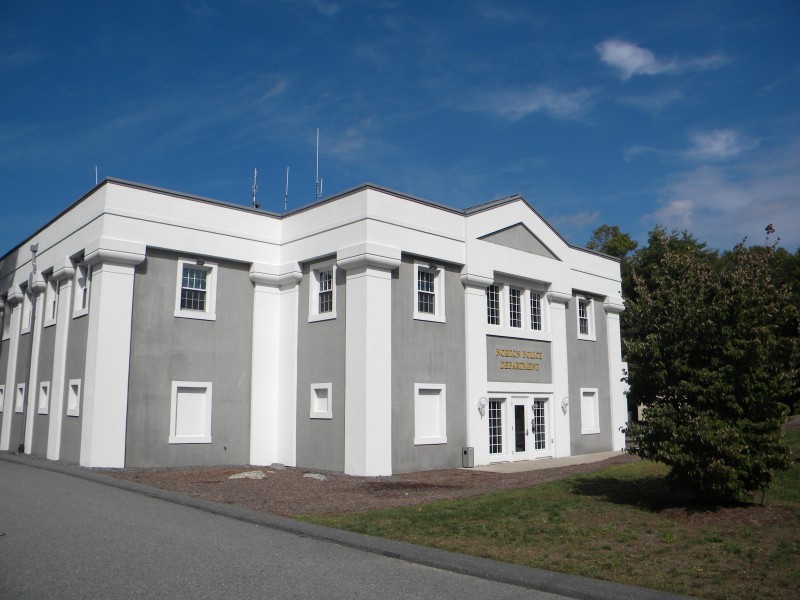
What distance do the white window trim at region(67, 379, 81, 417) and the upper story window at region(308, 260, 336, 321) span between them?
6728mm

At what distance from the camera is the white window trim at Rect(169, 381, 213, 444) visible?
1992 cm

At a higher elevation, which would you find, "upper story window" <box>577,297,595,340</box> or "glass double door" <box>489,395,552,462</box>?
"upper story window" <box>577,297,595,340</box>

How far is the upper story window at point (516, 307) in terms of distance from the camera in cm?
2300

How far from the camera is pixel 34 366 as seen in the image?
24406mm

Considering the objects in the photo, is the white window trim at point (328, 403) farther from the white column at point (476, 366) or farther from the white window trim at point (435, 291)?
the white column at point (476, 366)

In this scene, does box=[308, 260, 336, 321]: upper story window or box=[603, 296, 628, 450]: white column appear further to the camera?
box=[603, 296, 628, 450]: white column

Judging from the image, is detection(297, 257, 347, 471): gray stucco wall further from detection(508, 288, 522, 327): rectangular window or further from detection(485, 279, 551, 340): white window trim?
detection(508, 288, 522, 327): rectangular window

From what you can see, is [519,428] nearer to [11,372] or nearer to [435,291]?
[435,291]

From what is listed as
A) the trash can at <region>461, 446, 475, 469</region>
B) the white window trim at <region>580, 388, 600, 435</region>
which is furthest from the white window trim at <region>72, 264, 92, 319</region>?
the white window trim at <region>580, 388, 600, 435</region>

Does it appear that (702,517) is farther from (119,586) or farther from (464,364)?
(464,364)

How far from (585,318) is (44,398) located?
753 inches

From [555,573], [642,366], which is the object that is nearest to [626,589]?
[555,573]

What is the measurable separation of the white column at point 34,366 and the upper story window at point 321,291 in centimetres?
1007

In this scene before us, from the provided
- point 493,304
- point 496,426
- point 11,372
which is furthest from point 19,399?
point 493,304
